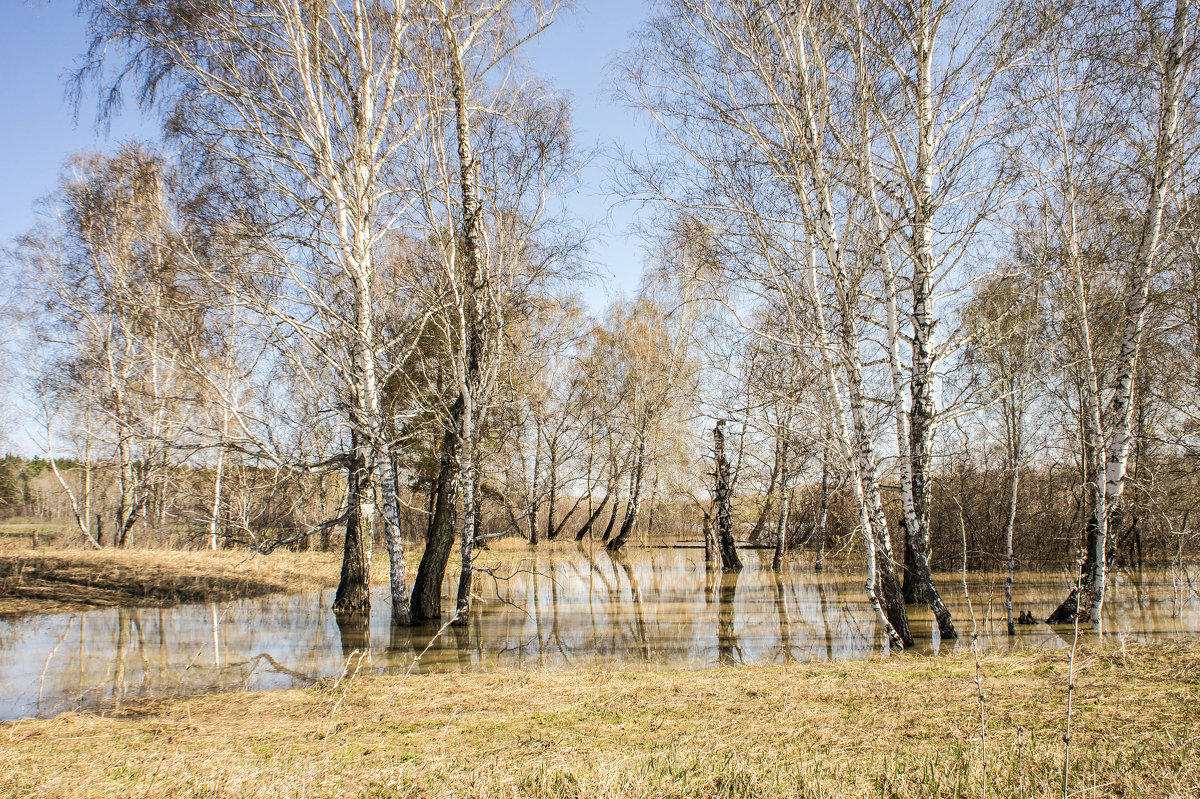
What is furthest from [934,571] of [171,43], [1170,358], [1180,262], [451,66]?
[171,43]

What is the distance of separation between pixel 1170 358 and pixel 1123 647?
455 inches

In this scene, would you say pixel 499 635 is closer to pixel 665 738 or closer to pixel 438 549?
pixel 438 549

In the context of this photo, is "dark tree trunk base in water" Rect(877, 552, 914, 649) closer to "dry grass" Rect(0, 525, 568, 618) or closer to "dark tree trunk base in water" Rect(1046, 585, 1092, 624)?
"dark tree trunk base in water" Rect(1046, 585, 1092, 624)

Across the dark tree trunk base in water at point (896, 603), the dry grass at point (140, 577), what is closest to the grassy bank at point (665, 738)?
the dark tree trunk base in water at point (896, 603)

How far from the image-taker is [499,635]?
32.8ft

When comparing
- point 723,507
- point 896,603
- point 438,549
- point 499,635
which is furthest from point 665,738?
point 723,507

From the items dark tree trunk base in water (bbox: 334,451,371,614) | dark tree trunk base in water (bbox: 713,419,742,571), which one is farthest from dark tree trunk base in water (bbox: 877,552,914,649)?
dark tree trunk base in water (bbox: 713,419,742,571)

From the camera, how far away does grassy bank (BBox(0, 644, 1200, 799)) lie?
3328 millimetres

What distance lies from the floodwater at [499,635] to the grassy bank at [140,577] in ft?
2.77

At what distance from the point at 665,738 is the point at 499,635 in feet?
20.3

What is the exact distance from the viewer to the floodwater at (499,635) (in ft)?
23.8

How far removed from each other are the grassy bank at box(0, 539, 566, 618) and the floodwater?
846 millimetres

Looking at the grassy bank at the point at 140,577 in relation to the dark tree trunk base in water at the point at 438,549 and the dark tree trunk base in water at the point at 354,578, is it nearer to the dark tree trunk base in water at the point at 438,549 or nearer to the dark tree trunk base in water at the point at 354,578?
the dark tree trunk base in water at the point at 438,549

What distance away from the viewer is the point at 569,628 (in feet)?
34.2
